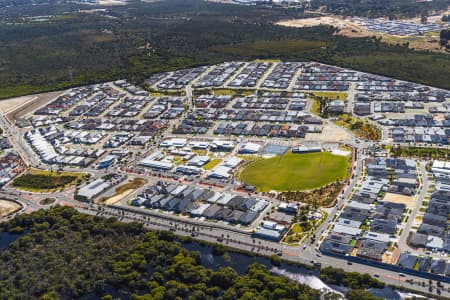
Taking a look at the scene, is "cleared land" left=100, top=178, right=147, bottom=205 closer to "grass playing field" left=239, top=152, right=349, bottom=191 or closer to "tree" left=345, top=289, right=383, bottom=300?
"grass playing field" left=239, top=152, right=349, bottom=191

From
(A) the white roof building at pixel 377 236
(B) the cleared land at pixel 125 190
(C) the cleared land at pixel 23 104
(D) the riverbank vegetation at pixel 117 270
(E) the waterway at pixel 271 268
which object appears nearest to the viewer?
(E) the waterway at pixel 271 268

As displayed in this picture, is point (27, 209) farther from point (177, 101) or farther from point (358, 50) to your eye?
point (358, 50)

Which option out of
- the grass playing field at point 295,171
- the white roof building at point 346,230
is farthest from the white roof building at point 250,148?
the white roof building at point 346,230

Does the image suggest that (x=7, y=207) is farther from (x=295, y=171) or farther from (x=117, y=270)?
(x=295, y=171)

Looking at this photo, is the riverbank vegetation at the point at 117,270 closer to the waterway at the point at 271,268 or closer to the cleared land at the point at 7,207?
the waterway at the point at 271,268

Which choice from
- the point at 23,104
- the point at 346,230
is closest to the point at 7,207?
the point at 346,230

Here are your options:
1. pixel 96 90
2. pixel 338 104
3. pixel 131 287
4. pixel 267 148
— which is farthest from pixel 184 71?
pixel 131 287

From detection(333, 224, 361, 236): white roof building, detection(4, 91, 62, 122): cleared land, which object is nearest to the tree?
detection(333, 224, 361, 236): white roof building
